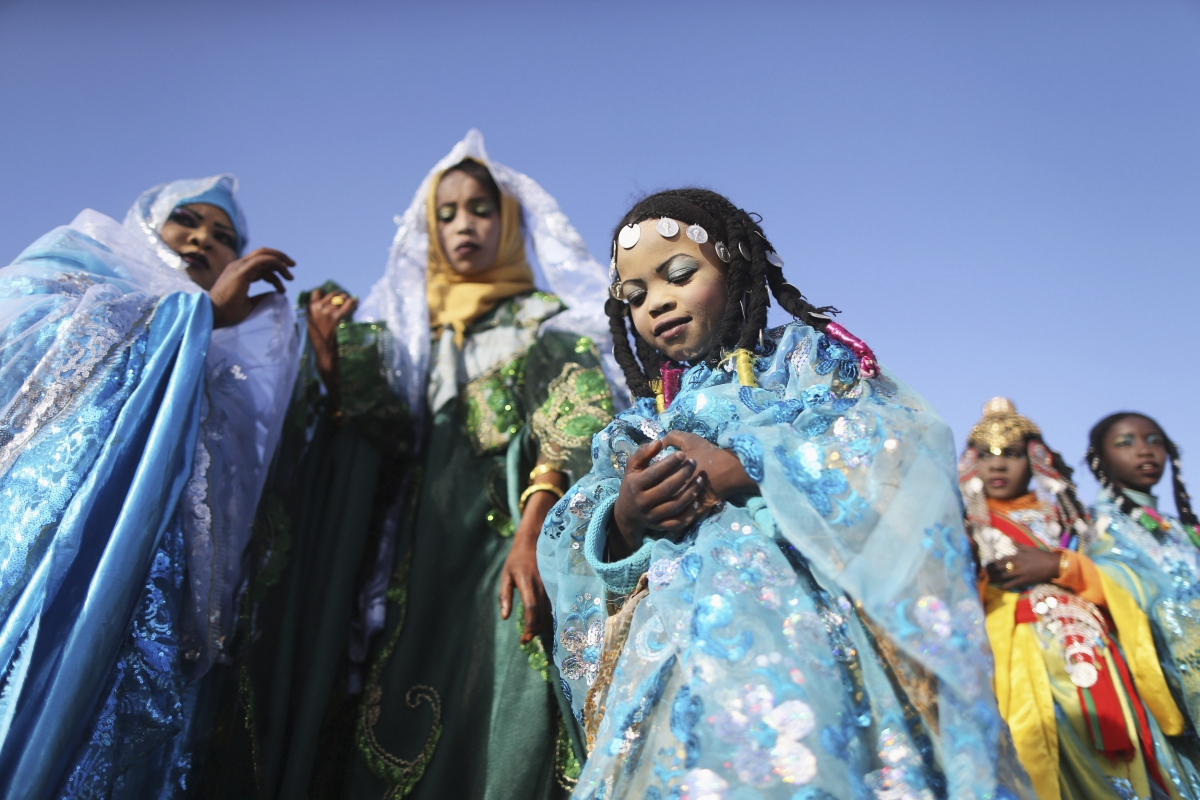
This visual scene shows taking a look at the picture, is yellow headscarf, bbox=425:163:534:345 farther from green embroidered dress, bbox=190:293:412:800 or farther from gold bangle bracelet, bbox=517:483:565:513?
gold bangle bracelet, bbox=517:483:565:513

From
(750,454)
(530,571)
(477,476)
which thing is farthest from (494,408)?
(750,454)

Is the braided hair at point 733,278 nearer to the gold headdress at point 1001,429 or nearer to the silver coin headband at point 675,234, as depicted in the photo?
the silver coin headband at point 675,234

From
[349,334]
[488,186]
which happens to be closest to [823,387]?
[349,334]

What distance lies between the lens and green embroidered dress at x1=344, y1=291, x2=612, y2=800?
2950 millimetres

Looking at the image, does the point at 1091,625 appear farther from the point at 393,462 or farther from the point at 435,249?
the point at 435,249

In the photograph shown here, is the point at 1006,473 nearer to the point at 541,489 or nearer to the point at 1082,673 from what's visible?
the point at 1082,673

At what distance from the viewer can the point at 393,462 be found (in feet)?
12.2

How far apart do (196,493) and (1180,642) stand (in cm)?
342

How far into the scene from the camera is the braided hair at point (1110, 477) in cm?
440

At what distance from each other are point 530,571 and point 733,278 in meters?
1.14

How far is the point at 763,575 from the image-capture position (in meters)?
1.78

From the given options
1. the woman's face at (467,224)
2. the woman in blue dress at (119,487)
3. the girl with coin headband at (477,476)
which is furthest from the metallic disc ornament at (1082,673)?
Answer: the woman in blue dress at (119,487)

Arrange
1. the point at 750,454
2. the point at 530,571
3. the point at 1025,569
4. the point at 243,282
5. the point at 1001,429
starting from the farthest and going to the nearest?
the point at 1001,429 → the point at 1025,569 → the point at 243,282 → the point at 530,571 → the point at 750,454

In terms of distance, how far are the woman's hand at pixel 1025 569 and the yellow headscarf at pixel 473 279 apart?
2.23 meters
